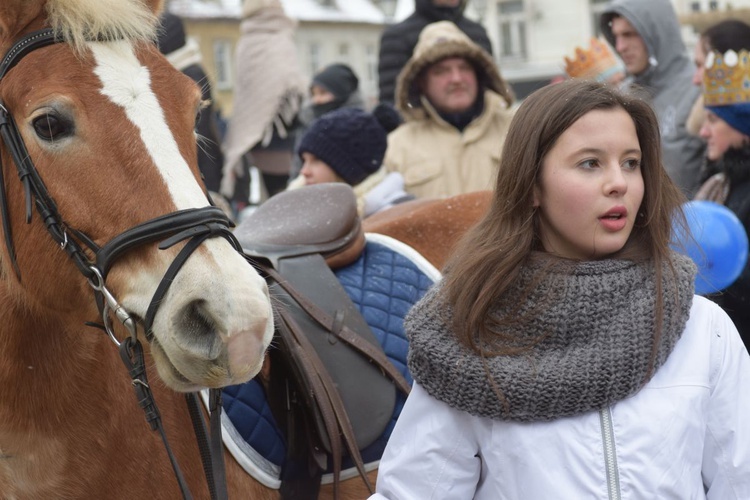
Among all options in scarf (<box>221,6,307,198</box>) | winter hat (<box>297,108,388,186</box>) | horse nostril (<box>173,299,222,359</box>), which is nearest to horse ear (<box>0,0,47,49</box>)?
horse nostril (<box>173,299,222,359</box>)

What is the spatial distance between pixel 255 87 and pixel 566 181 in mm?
5507

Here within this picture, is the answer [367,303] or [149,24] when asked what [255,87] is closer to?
[367,303]

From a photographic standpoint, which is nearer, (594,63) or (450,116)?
(450,116)

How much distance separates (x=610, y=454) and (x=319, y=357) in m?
1.12

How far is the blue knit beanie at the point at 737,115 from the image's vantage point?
12.6 ft

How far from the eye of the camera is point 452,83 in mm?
5043

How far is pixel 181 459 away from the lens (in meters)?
2.29

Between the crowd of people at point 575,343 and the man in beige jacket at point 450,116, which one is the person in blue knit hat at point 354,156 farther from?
the crowd of people at point 575,343

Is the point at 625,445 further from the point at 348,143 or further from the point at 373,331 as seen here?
the point at 348,143

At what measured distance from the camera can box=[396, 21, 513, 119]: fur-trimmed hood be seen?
16.4 ft

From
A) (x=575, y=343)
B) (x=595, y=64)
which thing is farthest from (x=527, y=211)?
(x=595, y=64)

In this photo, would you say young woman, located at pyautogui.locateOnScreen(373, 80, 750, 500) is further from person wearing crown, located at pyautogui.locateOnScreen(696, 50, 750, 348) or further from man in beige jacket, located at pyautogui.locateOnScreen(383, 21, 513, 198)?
man in beige jacket, located at pyautogui.locateOnScreen(383, 21, 513, 198)

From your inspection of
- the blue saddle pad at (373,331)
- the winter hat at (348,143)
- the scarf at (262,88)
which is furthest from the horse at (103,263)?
the scarf at (262,88)

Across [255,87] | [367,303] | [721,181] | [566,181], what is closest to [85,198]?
[566,181]
